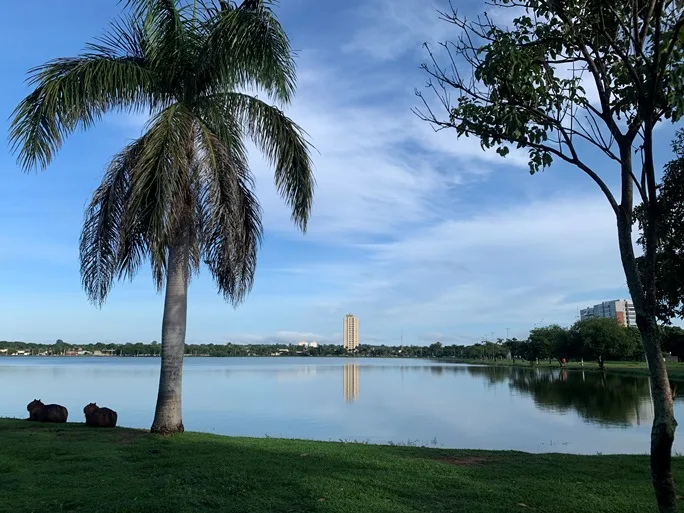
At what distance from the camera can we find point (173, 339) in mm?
11133

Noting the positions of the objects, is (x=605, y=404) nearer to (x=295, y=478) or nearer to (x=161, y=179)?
(x=295, y=478)

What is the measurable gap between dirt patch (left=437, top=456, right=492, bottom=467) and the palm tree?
17.1ft

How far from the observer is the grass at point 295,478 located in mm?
5984

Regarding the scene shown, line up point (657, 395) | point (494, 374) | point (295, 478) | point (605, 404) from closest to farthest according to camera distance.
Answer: point (657, 395), point (295, 478), point (605, 404), point (494, 374)

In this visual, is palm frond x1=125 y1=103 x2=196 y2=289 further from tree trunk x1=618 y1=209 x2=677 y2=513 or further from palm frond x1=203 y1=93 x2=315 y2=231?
tree trunk x1=618 y1=209 x2=677 y2=513

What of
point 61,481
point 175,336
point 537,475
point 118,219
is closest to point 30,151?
point 118,219

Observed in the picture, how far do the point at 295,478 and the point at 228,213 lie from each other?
17.3 ft

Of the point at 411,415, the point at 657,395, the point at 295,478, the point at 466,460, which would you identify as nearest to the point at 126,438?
the point at 295,478

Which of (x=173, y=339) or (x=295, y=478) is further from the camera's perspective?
(x=173, y=339)

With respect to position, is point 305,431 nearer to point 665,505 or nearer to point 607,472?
point 607,472

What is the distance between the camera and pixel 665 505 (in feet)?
14.0

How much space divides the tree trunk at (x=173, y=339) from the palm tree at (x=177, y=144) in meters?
0.02

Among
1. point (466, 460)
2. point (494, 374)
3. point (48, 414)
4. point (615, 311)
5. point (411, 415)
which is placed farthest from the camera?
point (615, 311)

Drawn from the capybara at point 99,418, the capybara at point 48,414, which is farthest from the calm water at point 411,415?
the capybara at point 99,418
